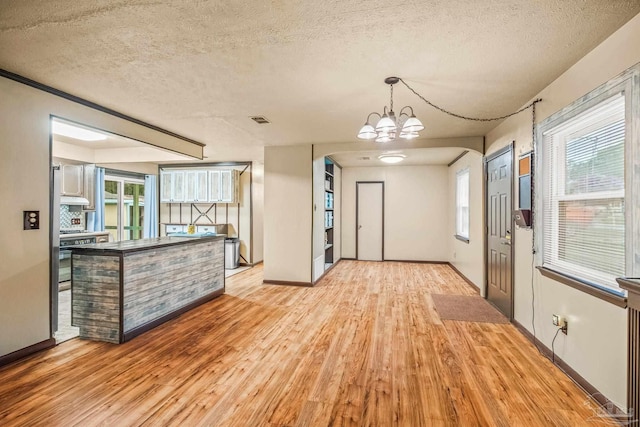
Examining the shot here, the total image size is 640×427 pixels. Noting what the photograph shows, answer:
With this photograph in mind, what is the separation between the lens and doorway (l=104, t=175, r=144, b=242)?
263 inches

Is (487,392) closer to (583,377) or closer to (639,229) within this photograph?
(583,377)

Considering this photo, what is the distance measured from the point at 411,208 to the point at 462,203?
1.57 metres

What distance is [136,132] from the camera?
402 cm

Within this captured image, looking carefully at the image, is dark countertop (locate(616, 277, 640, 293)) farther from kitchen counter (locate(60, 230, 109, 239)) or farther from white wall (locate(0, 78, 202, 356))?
kitchen counter (locate(60, 230, 109, 239))

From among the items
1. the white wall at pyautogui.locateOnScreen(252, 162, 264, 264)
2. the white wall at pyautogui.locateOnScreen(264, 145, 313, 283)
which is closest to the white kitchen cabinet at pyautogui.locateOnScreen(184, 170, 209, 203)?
the white wall at pyautogui.locateOnScreen(252, 162, 264, 264)

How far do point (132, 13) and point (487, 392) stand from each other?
346 centimetres

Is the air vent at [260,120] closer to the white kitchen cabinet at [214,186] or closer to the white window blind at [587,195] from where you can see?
the white window blind at [587,195]

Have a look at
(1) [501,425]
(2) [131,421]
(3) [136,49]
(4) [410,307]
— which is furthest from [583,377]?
(3) [136,49]

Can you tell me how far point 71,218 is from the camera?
562 cm

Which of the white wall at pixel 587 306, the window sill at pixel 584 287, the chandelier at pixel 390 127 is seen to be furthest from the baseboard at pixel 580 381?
the chandelier at pixel 390 127

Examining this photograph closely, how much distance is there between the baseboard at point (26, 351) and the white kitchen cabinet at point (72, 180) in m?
3.66

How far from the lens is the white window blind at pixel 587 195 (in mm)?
2037

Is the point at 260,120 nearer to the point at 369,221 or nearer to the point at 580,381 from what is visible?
the point at 580,381

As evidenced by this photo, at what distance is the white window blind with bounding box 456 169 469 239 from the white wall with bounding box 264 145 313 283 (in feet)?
10.3
